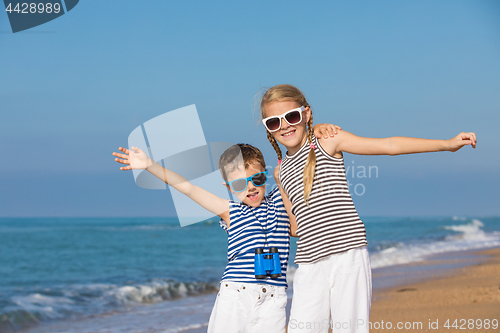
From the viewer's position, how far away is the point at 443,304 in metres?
5.95

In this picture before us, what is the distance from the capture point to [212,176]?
319 centimetres

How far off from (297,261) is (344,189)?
514mm

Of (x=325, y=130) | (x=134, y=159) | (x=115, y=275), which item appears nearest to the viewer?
(x=325, y=130)

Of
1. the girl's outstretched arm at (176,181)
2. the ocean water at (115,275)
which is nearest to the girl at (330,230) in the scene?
the girl's outstretched arm at (176,181)

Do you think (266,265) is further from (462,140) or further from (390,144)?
(462,140)

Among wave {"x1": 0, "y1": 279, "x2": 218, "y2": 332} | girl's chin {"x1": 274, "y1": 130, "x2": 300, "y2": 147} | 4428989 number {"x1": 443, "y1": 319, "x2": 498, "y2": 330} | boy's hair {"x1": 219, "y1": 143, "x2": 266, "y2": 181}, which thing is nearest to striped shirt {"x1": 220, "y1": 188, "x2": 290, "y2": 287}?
boy's hair {"x1": 219, "y1": 143, "x2": 266, "y2": 181}

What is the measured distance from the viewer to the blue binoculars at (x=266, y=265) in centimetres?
257

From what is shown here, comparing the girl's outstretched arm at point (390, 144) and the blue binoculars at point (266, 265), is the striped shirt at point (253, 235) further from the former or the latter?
the girl's outstretched arm at point (390, 144)

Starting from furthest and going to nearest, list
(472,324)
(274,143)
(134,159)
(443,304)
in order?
(443,304) < (472,324) < (274,143) < (134,159)

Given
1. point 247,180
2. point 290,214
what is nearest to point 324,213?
point 290,214

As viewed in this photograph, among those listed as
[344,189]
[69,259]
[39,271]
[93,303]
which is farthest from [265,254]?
[69,259]

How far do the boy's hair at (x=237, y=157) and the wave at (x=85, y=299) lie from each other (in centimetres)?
528

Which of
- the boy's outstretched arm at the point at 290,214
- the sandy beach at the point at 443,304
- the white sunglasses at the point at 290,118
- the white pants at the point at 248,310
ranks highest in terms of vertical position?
the white sunglasses at the point at 290,118

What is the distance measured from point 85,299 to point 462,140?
7.84 metres
